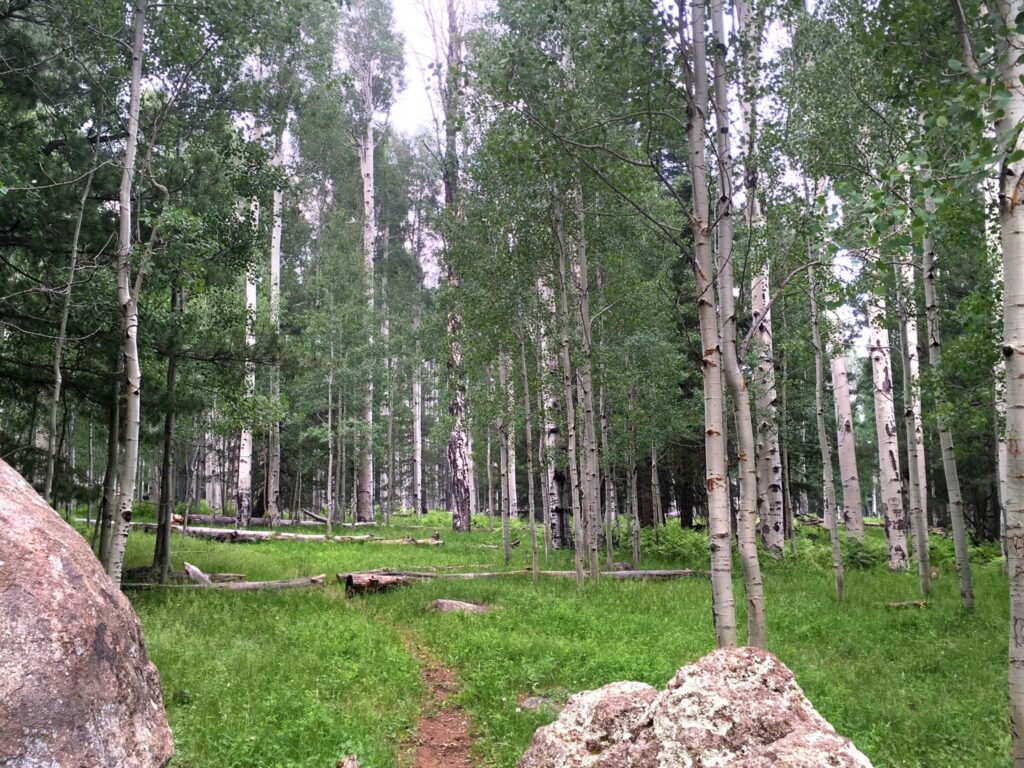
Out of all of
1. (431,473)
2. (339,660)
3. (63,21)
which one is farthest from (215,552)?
(431,473)

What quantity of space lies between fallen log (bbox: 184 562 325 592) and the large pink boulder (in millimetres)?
8827

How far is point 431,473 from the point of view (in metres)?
65.7

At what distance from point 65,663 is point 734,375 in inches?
215

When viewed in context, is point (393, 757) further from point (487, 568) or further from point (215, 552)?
point (215, 552)

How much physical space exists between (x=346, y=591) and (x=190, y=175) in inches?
337

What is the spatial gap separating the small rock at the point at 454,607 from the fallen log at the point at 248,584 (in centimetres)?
333

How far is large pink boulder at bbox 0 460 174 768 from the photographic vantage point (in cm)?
319

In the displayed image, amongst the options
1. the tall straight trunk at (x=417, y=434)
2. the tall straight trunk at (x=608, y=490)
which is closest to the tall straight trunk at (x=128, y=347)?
the tall straight trunk at (x=608, y=490)

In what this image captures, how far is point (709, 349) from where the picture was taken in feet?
18.8

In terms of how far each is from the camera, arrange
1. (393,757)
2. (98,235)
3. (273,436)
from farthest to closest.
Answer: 1. (273,436)
2. (98,235)
3. (393,757)

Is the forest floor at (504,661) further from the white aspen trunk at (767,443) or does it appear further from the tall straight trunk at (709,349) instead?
the white aspen trunk at (767,443)

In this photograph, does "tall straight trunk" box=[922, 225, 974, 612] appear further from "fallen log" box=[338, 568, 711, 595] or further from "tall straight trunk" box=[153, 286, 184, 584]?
"tall straight trunk" box=[153, 286, 184, 584]

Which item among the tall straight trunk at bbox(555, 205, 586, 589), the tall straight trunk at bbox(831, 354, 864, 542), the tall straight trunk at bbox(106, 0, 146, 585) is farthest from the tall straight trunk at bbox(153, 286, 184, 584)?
the tall straight trunk at bbox(831, 354, 864, 542)

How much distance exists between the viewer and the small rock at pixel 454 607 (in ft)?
35.6
